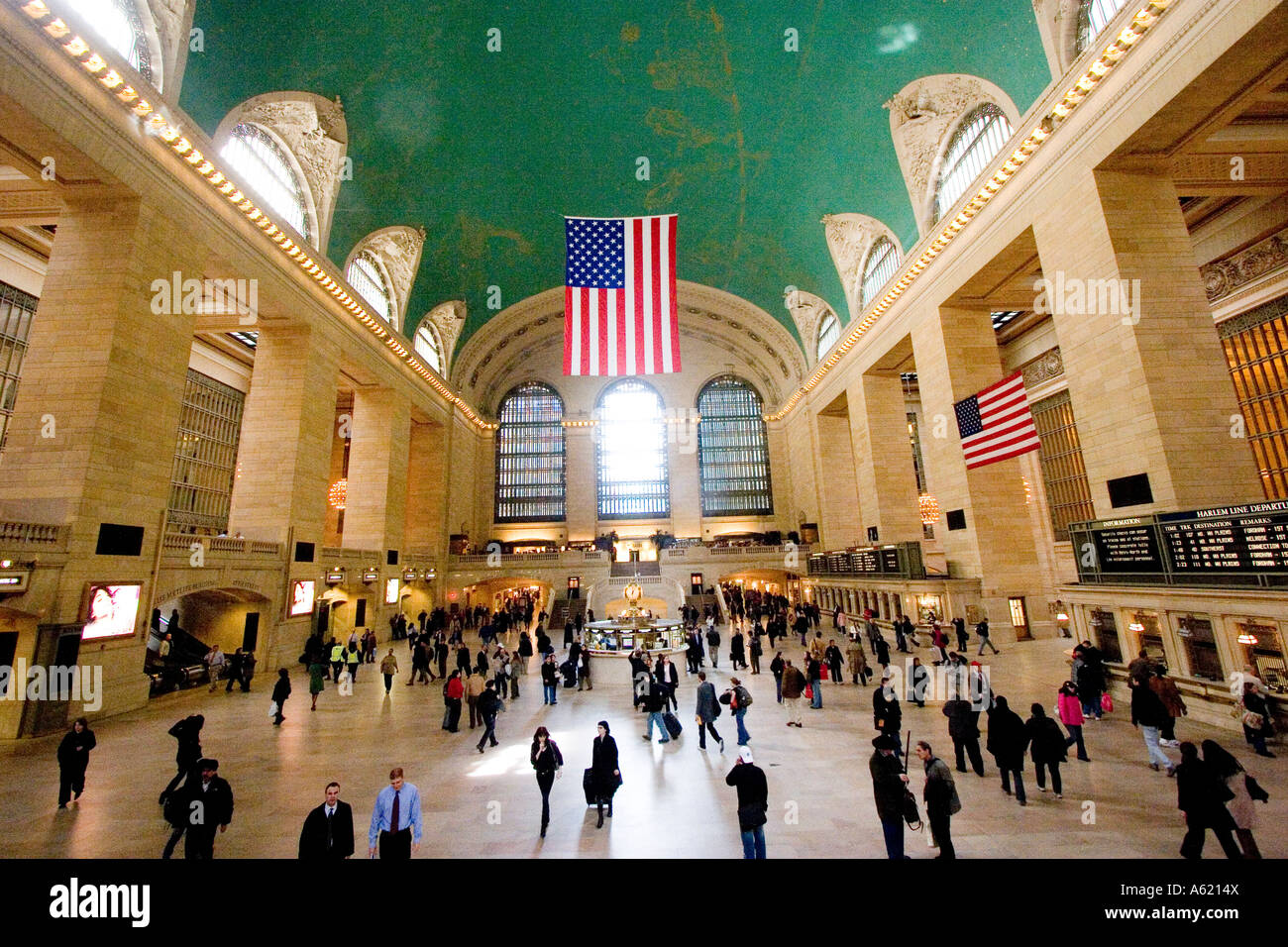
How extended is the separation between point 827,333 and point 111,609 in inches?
1143

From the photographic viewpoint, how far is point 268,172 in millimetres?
15969

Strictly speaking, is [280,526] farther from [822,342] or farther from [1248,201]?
[1248,201]

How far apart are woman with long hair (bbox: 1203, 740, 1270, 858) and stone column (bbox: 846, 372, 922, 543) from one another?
61.1 ft

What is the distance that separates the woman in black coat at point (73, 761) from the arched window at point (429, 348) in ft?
72.8

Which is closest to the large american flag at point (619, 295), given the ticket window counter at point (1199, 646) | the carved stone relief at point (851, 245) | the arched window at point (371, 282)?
the arched window at point (371, 282)

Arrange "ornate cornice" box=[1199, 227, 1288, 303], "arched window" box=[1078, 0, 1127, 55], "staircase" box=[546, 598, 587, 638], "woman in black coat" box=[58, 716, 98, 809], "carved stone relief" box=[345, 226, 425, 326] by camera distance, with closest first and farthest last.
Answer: "woman in black coat" box=[58, 716, 98, 809] < "arched window" box=[1078, 0, 1127, 55] < "ornate cornice" box=[1199, 227, 1288, 303] < "carved stone relief" box=[345, 226, 425, 326] < "staircase" box=[546, 598, 587, 638]

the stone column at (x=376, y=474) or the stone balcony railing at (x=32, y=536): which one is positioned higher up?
the stone column at (x=376, y=474)

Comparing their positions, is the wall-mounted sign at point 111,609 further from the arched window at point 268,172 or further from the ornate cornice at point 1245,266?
the ornate cornice at point 1245,266

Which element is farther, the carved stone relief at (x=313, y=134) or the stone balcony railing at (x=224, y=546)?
the carved stone relief at (x=313, y=134)

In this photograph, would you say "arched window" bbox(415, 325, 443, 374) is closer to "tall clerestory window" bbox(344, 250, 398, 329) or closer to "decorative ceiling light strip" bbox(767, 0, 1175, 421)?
"tall clerestory window" bbox(344, 250, 398, 329)

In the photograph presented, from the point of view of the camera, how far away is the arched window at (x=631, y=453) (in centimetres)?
3772

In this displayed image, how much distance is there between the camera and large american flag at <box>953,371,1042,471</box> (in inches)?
497

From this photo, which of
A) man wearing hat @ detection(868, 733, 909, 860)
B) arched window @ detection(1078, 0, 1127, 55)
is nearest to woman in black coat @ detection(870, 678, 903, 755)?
man wearing hat @ detection(868, 733, 909, 860)
